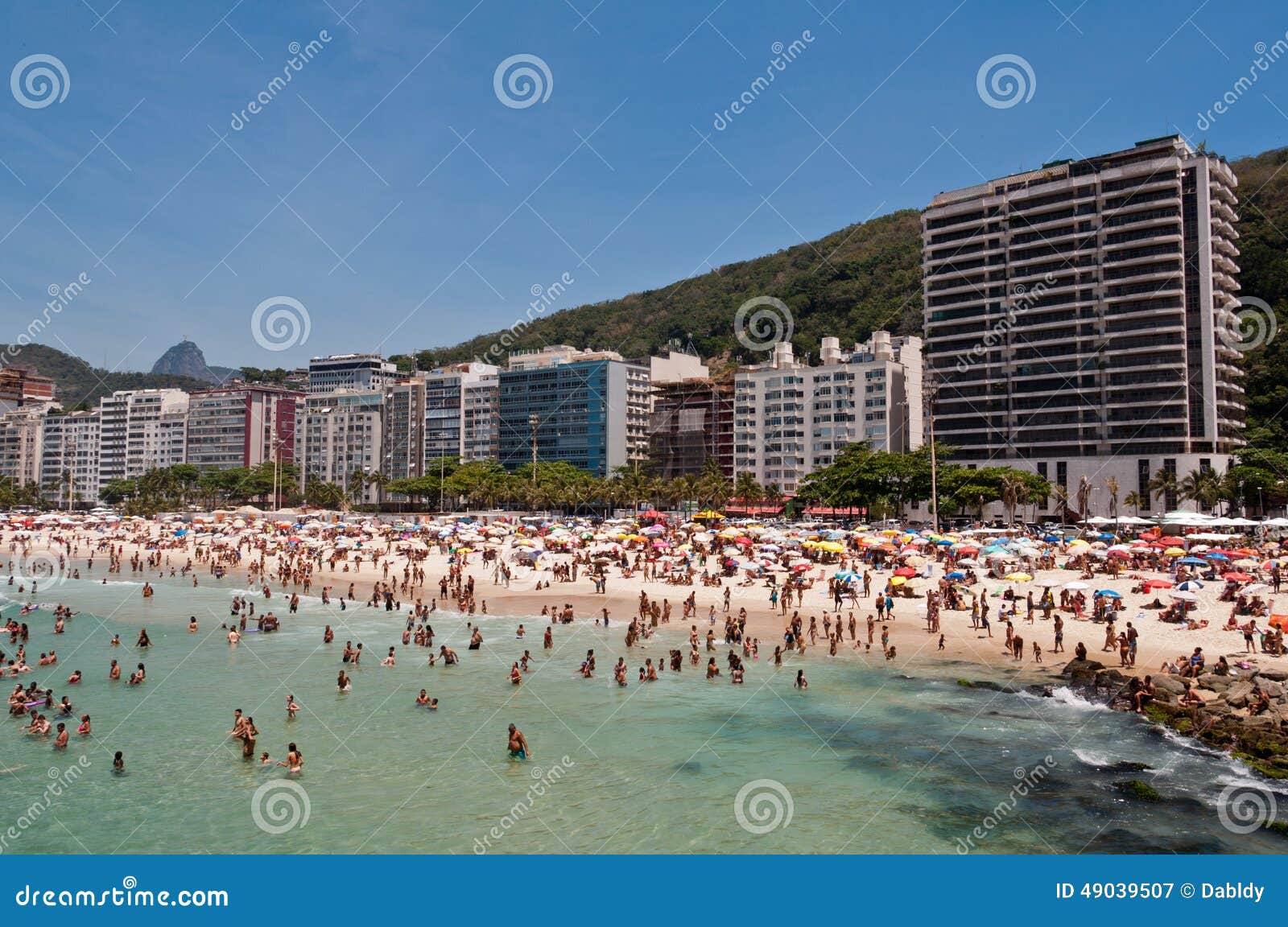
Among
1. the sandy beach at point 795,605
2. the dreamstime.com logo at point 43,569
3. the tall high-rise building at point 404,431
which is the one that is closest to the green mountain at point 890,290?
the tall high-rise building at point 404,431

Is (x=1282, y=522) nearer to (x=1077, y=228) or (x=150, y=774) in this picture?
(x=1077, y=228)

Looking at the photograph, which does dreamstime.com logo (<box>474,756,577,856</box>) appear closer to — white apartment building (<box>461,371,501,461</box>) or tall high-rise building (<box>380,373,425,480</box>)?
white apartment building (<box>461,371,501,461</box>)

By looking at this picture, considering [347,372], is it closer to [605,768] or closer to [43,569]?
[43,569]

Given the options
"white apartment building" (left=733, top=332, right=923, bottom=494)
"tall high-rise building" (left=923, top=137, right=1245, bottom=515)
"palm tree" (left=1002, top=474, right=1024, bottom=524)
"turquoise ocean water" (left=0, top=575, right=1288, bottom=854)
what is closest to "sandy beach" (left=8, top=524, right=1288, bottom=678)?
"turquoise ocean water" (left=0, top=575, right=1288, bottom=854)

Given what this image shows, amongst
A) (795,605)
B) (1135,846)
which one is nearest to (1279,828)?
(1135,846)
